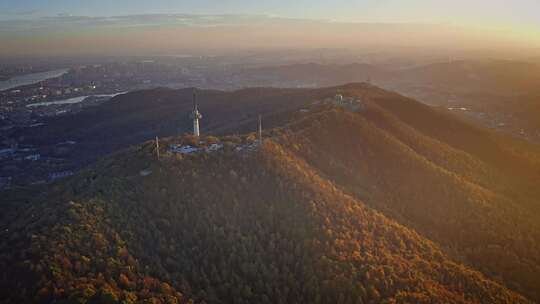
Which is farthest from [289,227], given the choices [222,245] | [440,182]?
[440,182]

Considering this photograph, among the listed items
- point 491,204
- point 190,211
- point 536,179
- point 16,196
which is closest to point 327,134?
point 491,204

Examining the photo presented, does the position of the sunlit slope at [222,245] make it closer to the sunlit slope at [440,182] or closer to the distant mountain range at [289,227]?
the distant mountain range at [289,227]

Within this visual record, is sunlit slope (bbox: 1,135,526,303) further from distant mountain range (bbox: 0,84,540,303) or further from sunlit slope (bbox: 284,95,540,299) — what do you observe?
sunlit slope (bbox: 284,95,540,299)

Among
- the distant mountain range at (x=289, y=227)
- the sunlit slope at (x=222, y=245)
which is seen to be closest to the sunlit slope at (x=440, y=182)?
the distant mountain range at (x=289, y=227)

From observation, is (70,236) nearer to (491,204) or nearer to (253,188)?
(253,188)

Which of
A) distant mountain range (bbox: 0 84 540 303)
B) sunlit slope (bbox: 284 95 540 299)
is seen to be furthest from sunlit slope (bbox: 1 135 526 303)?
sunlit slope (bbox: 284 95 540 299)

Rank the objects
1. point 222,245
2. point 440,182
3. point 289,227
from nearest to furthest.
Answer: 1. point 222,245
2. point 289,227
3. point 440,182

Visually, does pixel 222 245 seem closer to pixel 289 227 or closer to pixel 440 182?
pixel 289 227

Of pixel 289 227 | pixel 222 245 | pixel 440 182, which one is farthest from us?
pixel 440 182
